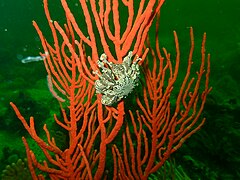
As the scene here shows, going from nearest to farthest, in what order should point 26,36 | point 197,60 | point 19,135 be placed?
point 19,135 → point 197,60 → point 26,36

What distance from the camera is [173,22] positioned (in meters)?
25.1

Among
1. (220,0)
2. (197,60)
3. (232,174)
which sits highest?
(220,0)

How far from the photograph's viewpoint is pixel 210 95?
6953 millimetres

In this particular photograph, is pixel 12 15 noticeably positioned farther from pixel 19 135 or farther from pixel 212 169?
pixel 212 169

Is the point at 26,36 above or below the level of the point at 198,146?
above

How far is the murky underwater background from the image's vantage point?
16.5 feet

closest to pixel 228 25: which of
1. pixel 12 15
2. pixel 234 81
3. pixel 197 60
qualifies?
pixel 197 60

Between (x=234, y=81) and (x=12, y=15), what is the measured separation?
34.3m

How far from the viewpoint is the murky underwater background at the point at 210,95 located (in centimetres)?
502

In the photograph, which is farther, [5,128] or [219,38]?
[219,38]

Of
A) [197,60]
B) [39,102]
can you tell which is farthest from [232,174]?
[197,60]

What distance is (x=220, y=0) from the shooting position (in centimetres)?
3161

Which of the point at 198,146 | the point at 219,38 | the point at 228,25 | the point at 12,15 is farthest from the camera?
the point at 12,15

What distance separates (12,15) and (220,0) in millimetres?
28172
